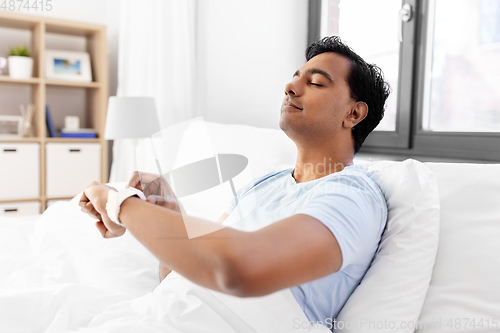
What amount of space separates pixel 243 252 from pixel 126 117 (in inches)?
77.7

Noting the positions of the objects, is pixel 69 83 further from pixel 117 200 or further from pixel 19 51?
pixel 117 200

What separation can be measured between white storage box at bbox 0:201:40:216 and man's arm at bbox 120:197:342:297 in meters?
2.17

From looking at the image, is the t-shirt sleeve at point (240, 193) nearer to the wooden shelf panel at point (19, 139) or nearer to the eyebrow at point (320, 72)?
the eyebrow at point (320, 72)

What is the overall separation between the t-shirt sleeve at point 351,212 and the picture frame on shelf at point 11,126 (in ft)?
7.71

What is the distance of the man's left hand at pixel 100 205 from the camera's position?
801 mm

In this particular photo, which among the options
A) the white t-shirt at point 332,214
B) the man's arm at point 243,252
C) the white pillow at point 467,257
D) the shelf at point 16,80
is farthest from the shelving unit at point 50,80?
the white pillow at point 467,257

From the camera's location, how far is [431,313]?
83 centimetres

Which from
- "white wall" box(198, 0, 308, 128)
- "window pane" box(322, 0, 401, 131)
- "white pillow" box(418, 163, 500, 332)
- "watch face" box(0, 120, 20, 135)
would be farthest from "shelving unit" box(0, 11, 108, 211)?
"white pillow" box(418, 163, 500, 332)

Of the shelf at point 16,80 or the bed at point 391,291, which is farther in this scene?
the shelf at point 16,80

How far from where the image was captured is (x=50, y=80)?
2545 millimetres

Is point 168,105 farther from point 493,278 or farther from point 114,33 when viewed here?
point 493,278

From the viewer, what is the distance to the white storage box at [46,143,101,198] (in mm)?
2557

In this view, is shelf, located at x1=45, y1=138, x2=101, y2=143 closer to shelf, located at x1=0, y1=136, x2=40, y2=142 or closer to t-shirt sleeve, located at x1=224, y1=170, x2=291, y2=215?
shelf, located at x1=0, y1=136, x2=40, y2=142

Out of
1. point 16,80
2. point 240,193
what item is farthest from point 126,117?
point 240,193
